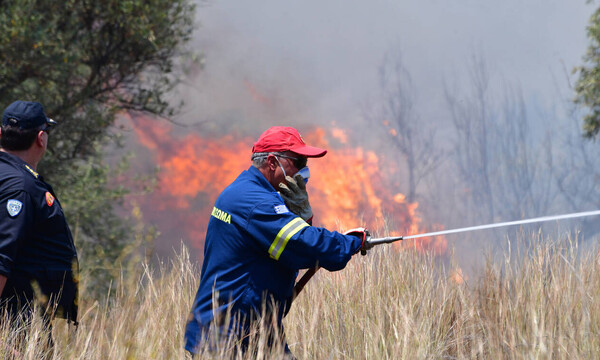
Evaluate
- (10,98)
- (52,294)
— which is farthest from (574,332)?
(10,98)

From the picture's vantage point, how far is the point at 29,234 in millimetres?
3336

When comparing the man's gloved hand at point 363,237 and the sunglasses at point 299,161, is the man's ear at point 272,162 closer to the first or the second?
the sunglasses at point 299,161

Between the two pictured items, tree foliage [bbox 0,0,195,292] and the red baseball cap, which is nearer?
the red baseball cap

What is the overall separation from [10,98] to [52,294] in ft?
25.3

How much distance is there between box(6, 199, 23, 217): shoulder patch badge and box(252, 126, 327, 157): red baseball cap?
1255 millimetres

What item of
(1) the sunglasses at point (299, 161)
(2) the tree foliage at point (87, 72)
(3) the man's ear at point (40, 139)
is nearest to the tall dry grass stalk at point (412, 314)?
(1) the sunglasses at point (299, 161)

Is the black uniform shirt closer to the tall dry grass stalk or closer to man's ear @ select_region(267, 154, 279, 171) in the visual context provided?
the tall dry grass stalk

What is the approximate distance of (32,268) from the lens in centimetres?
340

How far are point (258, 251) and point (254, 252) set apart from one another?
23 millimetres

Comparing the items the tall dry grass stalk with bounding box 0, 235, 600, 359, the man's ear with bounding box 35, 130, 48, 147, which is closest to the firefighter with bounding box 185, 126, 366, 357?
the tall dry grass stalk with bounding box 0, 235, 600, 359

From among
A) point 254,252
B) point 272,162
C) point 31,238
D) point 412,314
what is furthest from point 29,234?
point 412,314

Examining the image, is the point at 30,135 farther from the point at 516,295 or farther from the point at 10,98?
the point at 10,98

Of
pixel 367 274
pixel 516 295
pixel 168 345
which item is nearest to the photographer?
pixel 168 345

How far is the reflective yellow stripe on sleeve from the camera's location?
297cm
